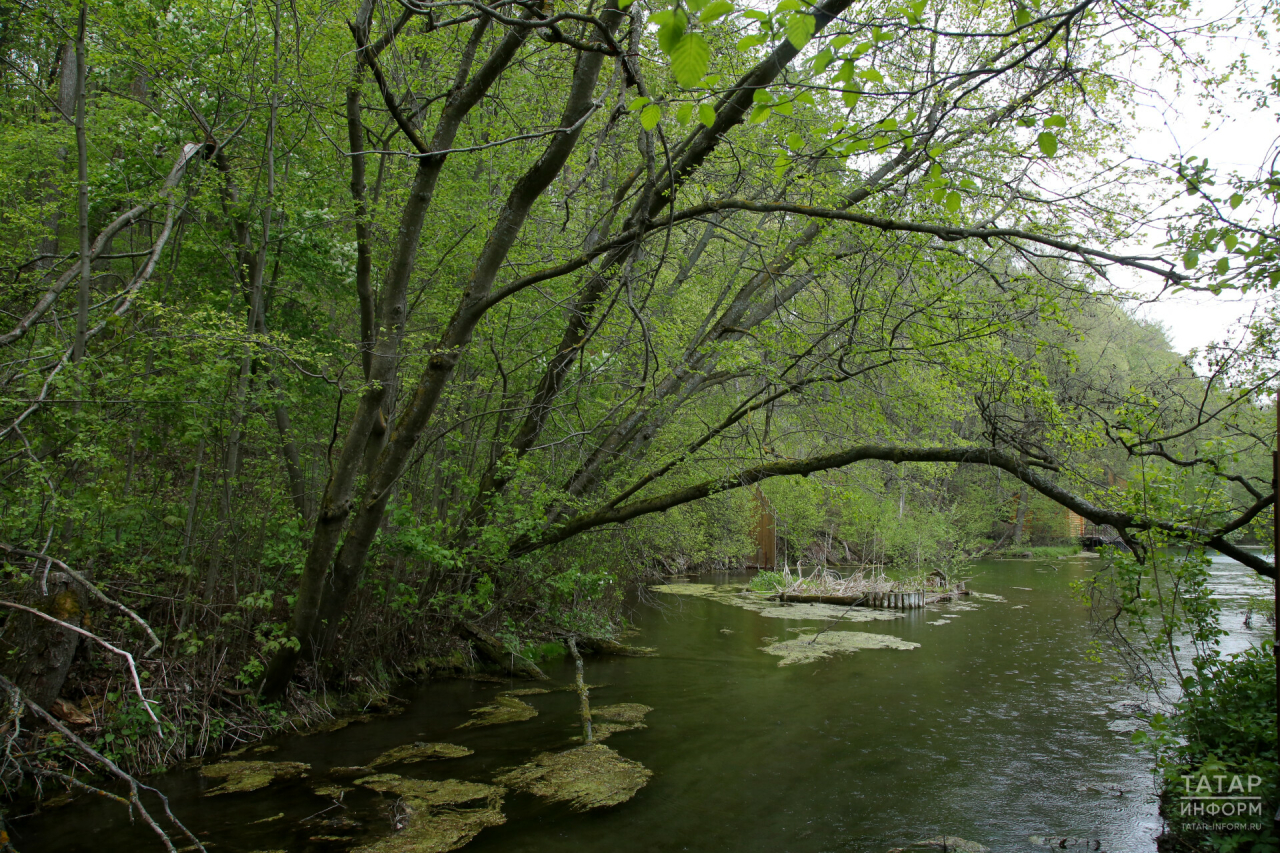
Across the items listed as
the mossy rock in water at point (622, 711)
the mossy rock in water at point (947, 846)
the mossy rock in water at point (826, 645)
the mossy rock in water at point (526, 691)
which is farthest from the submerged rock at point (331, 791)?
the mossy rock in water at point (826, 645)

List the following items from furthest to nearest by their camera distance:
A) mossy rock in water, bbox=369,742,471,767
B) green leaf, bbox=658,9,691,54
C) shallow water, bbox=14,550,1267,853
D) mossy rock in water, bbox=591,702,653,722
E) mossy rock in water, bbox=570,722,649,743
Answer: mossy rock in water, bbox=591,702,653,722 < mossy rock in water, bbox=570,722,649,743 < mossy rock in water, bbox=369,742,471,767 < shallow water, bbox=14,550,1267,853 < green leaf, bbox=658,9,691,54

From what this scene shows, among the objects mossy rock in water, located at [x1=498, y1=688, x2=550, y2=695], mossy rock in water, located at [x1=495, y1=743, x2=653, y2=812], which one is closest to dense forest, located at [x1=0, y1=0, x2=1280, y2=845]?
mossy rock in water, located at [x1=498, y1=688, x2=550, y2=695]

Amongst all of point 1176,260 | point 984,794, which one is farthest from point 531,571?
point 1176,260

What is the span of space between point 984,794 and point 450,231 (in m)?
7.09

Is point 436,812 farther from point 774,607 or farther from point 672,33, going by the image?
point 774,607

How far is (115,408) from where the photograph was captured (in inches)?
220

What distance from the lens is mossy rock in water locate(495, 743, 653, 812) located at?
552 cm

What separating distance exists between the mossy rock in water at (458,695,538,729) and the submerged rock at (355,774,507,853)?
62.1 inches

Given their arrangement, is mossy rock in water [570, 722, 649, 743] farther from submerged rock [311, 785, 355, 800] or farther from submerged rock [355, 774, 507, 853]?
submerged rock [311, 785, 355, 800]

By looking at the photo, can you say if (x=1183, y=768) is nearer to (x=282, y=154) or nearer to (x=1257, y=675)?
(x=1257, y=675)

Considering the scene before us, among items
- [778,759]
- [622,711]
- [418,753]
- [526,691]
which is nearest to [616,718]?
[622,711]

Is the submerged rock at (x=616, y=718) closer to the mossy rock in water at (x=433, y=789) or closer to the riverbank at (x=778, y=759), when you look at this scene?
the riverbank at (x=778, y=759)

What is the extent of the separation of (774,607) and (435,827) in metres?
12.4

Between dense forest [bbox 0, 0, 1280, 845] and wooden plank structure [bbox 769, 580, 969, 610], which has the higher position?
dense forest [bbox 0, 0, 1280, 845]
